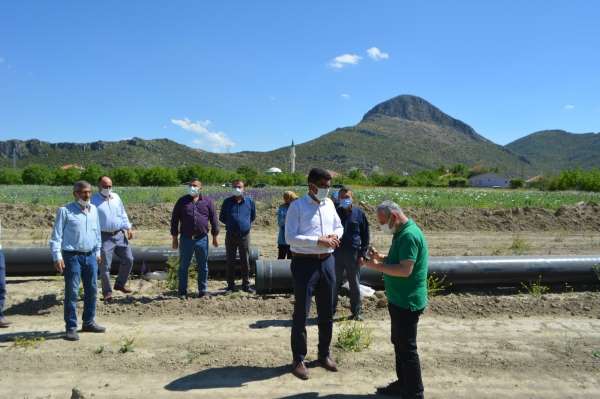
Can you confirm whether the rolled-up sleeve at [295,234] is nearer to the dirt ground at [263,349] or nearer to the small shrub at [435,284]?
the dirt ground at [263,349]

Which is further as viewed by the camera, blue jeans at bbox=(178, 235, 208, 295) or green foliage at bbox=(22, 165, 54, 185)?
green foliage at bbox=(22, 165, 54, 185)

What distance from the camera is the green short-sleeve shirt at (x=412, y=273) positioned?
4008 millimetres

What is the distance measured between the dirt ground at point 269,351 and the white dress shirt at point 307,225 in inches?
50.7

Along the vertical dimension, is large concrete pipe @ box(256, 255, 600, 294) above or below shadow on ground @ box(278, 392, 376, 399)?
above

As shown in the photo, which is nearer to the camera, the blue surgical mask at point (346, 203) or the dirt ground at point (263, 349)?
the dirt ground at point (263, 349)

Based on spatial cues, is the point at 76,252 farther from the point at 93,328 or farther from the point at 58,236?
the point at 93,328

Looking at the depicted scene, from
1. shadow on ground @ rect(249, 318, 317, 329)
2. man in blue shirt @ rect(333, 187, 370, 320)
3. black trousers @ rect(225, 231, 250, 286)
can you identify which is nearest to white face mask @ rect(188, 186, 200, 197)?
black trousers @ rect(225, 231, 250, 286)

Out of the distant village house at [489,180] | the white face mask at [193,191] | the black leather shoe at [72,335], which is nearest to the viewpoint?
the black leather shoe at [72,335]

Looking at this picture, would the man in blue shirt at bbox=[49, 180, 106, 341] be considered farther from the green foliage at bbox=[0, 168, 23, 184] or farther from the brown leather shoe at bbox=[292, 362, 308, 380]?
the green foliage at bbox=[0, 168, 23, 184]

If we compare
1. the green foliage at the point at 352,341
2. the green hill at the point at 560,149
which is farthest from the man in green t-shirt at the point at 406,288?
the green hill at the point at 560,149

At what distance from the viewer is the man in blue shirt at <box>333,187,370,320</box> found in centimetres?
643

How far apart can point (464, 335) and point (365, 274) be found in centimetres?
201

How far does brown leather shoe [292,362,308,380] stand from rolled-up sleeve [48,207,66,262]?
Answer: 3019 mm

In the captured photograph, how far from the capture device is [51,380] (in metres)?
4.62
